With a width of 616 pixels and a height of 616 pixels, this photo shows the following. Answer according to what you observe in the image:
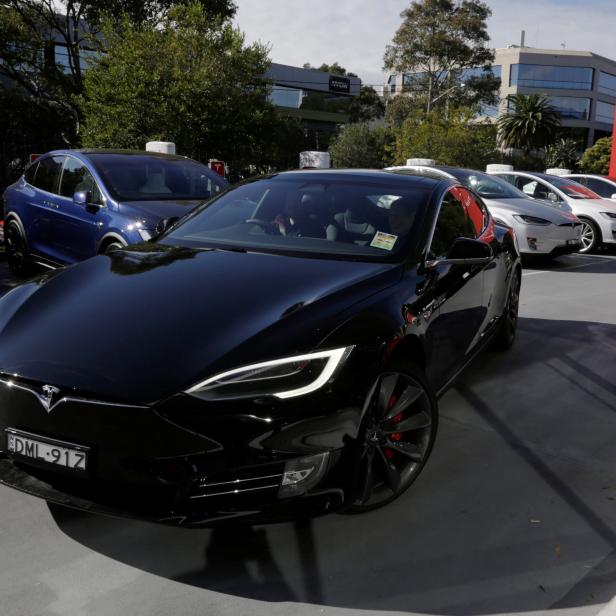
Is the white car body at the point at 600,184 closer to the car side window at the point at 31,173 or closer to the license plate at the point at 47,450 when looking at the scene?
the car side window at the point at 31,173

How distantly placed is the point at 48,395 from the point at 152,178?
546 centimetres

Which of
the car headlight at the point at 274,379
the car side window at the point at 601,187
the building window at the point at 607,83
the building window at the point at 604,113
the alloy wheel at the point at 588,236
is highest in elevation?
the building window at the point at 607,83

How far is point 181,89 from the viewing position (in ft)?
69.3

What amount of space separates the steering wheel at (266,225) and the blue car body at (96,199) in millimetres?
2749

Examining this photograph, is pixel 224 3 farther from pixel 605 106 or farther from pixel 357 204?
pixel 605 106

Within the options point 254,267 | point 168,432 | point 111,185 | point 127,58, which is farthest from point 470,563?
point 127,58

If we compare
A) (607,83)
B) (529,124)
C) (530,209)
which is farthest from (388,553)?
(607,83)

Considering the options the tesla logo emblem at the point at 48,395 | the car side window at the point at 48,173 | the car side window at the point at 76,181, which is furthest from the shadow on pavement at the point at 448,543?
the car side window at the point at 48,173

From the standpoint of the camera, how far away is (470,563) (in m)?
2.79

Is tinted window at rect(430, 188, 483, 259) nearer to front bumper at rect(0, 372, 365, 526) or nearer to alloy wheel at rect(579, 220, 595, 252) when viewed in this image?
front bumper at rect(0, 372, 365, 526)

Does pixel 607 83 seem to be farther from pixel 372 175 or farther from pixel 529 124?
pixel 372 175

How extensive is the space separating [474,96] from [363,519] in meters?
50.2

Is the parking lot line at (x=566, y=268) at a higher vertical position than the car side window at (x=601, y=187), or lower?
lower

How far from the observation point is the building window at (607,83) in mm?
77625
